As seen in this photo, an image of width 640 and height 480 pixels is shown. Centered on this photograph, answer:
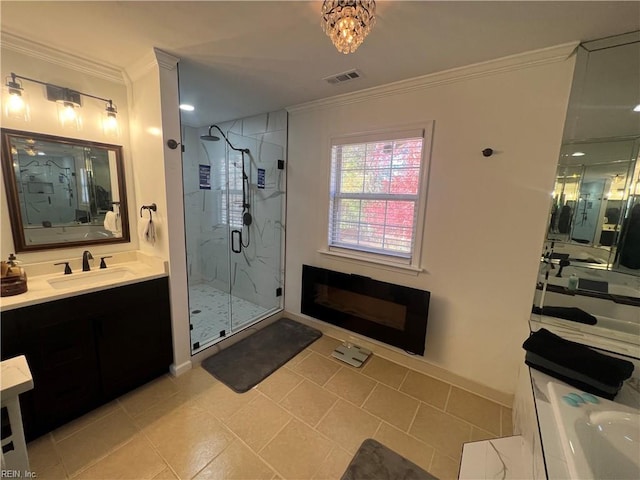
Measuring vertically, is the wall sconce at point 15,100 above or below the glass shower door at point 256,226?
above

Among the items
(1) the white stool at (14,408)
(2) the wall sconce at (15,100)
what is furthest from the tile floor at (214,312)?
(2) the wall sconce at (15,100)

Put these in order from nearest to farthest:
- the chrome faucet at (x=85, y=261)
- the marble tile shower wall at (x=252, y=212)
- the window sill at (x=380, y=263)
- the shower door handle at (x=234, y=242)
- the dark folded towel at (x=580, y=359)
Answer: the dark folded towel at (x=580, y=359) → the chrome faucet at (x=85, y=261) → the window sill at (x=380, y=263) → the marble tile shower wall at (x=252, y=212) → the shower door handle at (x=234, y=242)

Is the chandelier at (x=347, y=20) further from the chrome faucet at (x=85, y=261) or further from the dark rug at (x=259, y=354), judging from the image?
the dark rug at (x=259, y=354)

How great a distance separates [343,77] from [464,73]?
911 millimetres

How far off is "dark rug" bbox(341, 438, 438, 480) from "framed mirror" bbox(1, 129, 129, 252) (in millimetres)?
2504

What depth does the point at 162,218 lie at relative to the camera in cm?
209

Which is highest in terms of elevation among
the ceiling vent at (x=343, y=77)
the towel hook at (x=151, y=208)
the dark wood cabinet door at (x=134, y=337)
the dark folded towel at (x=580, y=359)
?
the ceiling vent at (x=343, y=77)

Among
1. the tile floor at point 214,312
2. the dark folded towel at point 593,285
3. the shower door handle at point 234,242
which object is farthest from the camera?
the shower door handle at point 234,242

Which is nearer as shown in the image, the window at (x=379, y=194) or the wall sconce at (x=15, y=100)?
the wall sconce at (x=15, y=100)

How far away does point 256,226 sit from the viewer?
11.2 feet

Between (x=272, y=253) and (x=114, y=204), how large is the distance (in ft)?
5.57

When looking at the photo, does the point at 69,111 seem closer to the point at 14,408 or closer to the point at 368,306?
the point at 14,408

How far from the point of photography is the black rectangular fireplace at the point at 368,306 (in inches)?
92.6

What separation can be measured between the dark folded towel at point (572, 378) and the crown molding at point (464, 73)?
188cm
